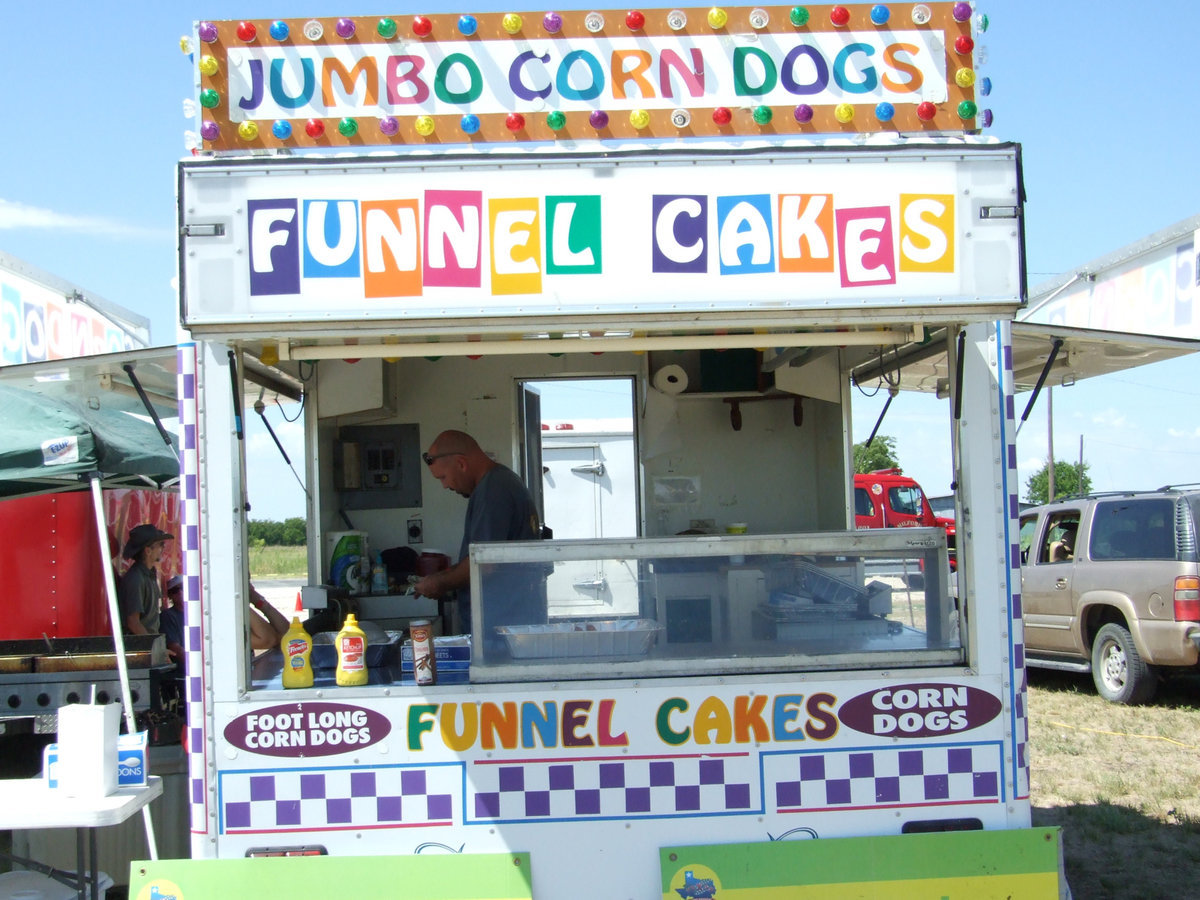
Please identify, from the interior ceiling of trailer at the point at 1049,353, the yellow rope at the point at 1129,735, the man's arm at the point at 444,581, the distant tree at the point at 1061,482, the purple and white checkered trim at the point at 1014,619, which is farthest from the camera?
the distant tree at the point at 1061,482

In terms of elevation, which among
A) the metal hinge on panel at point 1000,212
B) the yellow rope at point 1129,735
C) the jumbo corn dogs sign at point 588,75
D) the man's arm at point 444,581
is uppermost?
the jumbo corn dogs sign at point 588,75

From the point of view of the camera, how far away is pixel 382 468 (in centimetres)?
593

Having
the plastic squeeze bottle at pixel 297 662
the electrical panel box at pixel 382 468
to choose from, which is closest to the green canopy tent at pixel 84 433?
the plastic squeeze bottle at pixel 297 662

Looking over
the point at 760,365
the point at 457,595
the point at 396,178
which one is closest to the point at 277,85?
the point at 396,178

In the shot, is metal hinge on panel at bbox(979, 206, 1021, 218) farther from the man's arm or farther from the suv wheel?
the suv wheel

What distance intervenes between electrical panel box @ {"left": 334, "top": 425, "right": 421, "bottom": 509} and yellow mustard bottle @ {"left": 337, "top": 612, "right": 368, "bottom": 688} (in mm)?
2642

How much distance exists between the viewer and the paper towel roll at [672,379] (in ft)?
19.0

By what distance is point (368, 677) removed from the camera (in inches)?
135

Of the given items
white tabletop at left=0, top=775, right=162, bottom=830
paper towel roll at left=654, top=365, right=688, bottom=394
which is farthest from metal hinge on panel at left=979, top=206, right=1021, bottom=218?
white tabletop at left=0, top=775, right=162, bottom=830

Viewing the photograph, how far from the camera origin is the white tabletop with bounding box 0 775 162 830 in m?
3.26

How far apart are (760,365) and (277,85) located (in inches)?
127

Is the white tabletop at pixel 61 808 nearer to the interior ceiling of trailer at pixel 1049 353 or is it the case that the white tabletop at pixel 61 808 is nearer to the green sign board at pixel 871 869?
the green sign board at pixel 871 869

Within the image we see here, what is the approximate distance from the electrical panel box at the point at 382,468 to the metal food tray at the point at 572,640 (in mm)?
2731

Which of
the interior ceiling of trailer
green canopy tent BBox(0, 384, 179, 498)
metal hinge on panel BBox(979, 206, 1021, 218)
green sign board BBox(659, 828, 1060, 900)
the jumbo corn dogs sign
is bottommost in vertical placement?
green sign board BBox(659, 828, 1060, 900)
